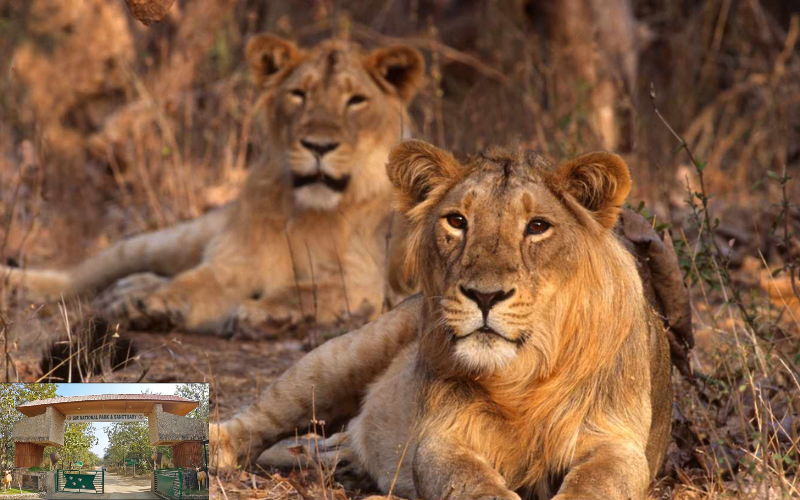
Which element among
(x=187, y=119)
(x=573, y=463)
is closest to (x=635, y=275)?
(x=573, y=463)

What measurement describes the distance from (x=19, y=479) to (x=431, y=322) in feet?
4.68

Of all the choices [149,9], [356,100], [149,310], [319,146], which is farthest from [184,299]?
[149,9]

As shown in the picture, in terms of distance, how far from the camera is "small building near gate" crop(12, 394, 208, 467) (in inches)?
123

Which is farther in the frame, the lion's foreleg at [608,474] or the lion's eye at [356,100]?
the lion's eye at [356,100]

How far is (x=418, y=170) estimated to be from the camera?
4020mm

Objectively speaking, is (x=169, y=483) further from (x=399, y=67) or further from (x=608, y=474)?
(x=399, y=67)

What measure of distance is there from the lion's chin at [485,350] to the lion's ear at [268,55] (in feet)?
15.6

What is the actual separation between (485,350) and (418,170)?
917mm

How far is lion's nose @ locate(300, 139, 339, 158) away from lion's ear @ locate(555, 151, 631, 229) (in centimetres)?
370

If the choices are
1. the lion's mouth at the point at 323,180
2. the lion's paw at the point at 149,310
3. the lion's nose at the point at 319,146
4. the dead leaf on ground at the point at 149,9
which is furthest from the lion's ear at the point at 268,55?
the dead leaf on ground at the point at 149,9

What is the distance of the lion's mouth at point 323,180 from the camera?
7.43 metres

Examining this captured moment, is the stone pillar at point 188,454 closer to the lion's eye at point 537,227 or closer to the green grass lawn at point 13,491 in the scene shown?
the green grass lawn at point 13,491

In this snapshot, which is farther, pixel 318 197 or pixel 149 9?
pixel 318 197

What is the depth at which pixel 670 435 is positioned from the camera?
14.6ft
